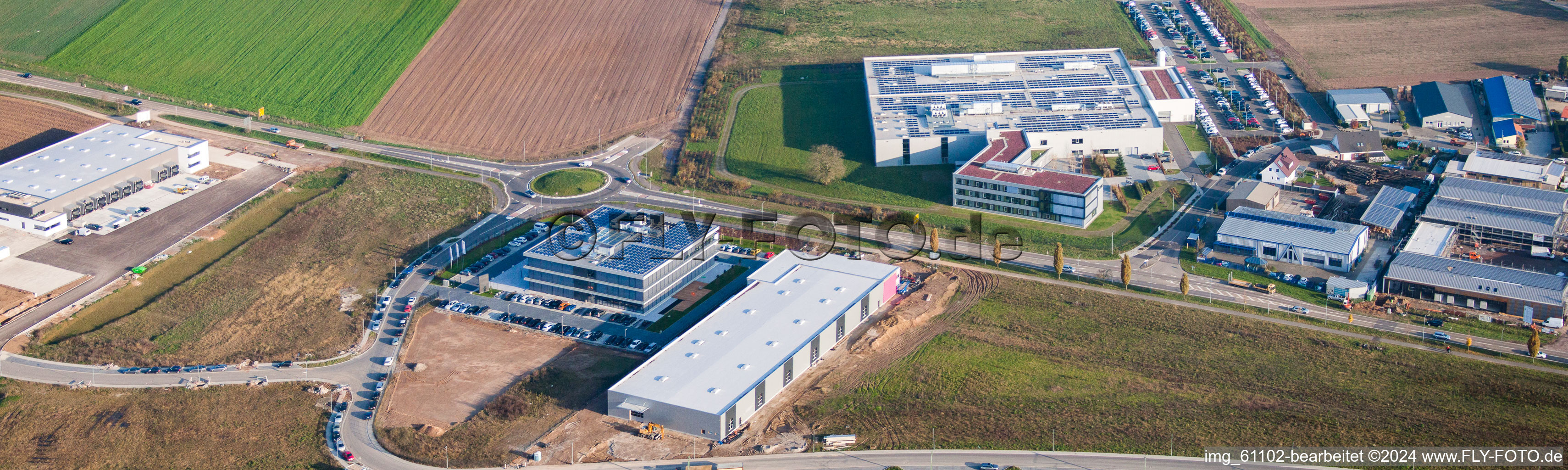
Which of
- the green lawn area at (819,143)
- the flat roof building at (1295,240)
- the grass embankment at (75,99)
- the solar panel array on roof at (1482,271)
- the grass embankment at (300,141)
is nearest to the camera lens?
the solar panel array on roof at (1482,271)

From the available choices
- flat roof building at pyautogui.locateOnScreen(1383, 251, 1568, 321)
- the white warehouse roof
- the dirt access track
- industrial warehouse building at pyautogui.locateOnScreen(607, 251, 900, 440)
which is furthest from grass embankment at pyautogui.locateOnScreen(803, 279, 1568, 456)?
the dirt access track

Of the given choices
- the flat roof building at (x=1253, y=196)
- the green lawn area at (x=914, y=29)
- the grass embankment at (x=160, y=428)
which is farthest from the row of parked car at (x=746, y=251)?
the green lawn area at (x=914, y=29)

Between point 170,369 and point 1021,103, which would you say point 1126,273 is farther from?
point 170,369

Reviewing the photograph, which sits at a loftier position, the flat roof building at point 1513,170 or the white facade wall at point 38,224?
the flat roof building at point 1513,170

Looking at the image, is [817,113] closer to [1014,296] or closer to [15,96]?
[1014,296]

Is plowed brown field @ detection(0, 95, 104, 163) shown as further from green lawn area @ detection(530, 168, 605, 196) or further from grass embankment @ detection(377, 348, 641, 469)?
grass embankment @ detection(377, 348, 641, 469)

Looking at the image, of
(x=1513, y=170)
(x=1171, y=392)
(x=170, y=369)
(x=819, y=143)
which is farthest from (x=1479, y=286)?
(x=170, y=369)

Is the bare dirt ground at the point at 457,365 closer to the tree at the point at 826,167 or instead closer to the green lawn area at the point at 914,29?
the tree at the point at 826,167
